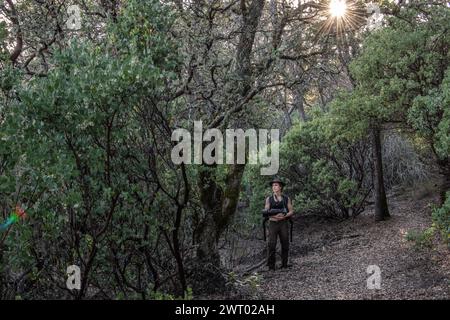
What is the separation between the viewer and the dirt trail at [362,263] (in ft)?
22.8

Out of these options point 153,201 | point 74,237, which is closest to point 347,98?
point 153,201

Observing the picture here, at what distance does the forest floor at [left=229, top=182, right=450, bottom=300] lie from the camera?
274 inches

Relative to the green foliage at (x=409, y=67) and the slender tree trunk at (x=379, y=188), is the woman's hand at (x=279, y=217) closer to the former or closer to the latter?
the green foliage at (x=409, y=67)

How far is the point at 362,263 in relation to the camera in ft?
29.6

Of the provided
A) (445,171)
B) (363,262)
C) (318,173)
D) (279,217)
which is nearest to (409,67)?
(445,171)

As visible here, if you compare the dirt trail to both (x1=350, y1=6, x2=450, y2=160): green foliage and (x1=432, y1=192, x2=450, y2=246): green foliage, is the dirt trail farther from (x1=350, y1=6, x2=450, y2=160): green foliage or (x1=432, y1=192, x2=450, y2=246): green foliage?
(x1=350, y1=6, x2=450, y2=160): green foliage

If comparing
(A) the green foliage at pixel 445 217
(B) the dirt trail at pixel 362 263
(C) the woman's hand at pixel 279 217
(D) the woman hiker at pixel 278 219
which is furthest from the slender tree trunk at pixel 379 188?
(A) the green foliage at pixel 445 217

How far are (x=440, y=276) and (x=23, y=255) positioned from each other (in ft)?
18.6

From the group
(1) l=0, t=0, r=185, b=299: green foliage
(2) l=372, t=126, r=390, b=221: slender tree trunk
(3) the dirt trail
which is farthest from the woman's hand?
(2) l=372, t=126, r=390, b=221: slender tree trunk

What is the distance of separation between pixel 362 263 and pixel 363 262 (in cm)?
10

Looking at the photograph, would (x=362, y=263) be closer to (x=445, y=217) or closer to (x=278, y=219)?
(x=278, y=219)

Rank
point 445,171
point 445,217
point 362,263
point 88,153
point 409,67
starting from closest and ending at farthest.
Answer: point 88,153 < point 445,217 < point 362,263 < point 409,67 < point 445,171

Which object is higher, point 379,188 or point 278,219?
point 379,188

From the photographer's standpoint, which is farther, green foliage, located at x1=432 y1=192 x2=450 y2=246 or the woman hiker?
the woman hiker
